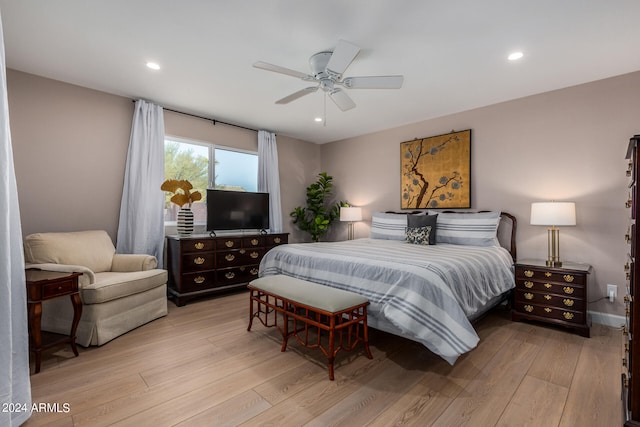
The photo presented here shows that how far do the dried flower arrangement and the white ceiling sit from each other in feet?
3.49

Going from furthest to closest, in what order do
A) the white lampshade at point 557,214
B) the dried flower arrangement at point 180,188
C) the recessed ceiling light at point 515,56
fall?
the dried flower arrangement at point 180,188, the white lampshade at point 557,214, the recessed ceiling light at point 515,56

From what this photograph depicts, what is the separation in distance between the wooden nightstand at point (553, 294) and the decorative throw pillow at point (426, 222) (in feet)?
3.12

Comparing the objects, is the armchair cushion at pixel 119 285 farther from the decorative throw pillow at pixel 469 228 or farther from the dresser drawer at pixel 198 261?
the decorative throw pillow at pixel 469 228

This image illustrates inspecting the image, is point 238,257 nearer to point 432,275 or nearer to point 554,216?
point 432,275

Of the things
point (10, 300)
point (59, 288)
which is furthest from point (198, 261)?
point (10, 300)

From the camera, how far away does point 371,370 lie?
2125 millimetres

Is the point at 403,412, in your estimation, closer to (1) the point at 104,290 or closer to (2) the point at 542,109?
(1) the point at 104,290

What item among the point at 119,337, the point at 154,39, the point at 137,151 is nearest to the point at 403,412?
the point at 119,337

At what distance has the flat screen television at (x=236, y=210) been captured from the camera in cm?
417

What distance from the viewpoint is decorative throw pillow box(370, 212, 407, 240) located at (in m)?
4.18

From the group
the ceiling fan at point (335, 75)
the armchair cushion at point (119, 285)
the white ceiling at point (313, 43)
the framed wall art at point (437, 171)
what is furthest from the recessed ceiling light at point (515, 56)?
the armchair cushion at point (119, 285)

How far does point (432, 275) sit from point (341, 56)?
5.87 ft

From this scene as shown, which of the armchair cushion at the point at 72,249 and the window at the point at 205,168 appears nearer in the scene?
the armchair cushion at the point at 72,249

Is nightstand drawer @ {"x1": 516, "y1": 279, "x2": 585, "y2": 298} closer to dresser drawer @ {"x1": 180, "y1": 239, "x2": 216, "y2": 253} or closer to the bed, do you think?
Result: the bed
